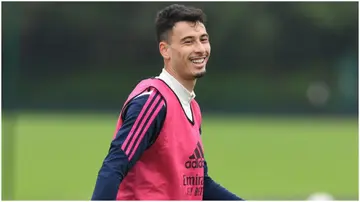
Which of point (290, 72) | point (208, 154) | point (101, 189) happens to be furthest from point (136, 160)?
point (290, 72)

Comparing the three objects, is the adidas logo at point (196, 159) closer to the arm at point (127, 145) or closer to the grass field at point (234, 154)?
the arm at point (127, 145)

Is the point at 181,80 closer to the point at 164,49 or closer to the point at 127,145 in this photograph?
the point at 164,49

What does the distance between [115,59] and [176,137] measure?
26.3m

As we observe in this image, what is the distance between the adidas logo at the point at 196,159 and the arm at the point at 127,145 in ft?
0.84

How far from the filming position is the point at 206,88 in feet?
97.7

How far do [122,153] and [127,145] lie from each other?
0.04 meters

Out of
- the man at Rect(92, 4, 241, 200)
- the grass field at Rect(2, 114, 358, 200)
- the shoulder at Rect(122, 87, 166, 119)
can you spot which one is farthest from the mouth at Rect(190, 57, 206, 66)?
the grass field at Rect(2, 114, 358, 200)

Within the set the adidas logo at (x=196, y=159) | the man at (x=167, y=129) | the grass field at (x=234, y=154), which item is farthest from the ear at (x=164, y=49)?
the grass field at (x=234, y=154)

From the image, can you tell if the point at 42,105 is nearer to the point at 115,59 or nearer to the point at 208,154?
the point at 115,59

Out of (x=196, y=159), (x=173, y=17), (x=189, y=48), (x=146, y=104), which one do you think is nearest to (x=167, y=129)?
(x=146, y=104)

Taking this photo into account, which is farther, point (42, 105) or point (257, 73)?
point (257, 73)

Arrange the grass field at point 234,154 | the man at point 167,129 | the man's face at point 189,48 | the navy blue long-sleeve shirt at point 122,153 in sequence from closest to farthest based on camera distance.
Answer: the navy blue long-sleeve shirt at point 122,153 < the man at point 167,129 < the man's face at point 189,48 < the grass field at point 234,154

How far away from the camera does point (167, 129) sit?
4125 millimetres

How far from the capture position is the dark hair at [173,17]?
4.27 metres
